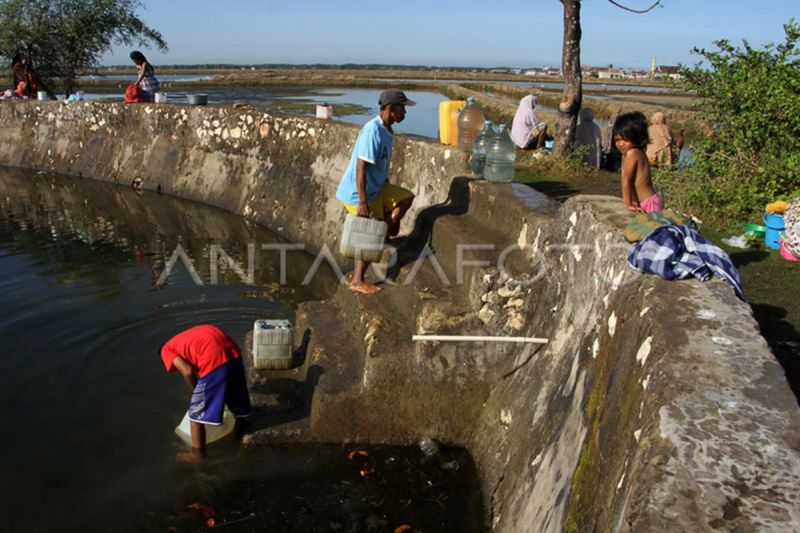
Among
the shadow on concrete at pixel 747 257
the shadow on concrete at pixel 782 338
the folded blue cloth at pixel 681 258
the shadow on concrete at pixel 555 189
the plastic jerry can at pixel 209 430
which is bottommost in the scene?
the plastic jerry can at pixel 209 430

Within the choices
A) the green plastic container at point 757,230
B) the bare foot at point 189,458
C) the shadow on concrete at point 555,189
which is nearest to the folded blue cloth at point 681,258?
→ the bare foot at point 189,458

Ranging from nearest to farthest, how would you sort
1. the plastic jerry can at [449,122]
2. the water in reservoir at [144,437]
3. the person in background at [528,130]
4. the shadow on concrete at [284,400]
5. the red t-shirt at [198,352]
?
1. the water in reservoir at [144,437]
2. the red t-shirt at [198,352]
3. the shadow on concrete at [284,400]
4. the plastic jerry can at [449,122]
5. the person in background at [528,130]

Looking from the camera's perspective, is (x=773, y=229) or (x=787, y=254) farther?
(x=773, y=229)

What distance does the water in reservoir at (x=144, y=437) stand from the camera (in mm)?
4406

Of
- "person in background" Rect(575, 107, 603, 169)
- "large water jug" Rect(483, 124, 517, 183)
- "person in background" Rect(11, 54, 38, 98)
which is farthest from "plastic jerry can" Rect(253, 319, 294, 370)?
"person in background" Rect(11, 54, 38, 98)

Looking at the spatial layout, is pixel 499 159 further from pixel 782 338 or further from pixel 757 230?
pixel 782 338

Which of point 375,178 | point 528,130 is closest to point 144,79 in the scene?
point 528,130

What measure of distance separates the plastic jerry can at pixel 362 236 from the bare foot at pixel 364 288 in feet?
0.77

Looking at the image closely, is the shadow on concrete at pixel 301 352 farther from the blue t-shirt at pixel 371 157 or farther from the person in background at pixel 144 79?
the person in background at pixel 144 79

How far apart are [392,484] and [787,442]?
2993 millimetres

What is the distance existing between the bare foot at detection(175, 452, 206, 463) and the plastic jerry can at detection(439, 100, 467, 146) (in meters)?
5.57

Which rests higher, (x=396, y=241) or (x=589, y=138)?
(x=589, y=138)

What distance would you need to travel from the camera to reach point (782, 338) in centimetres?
450

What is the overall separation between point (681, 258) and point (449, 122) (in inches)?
241
